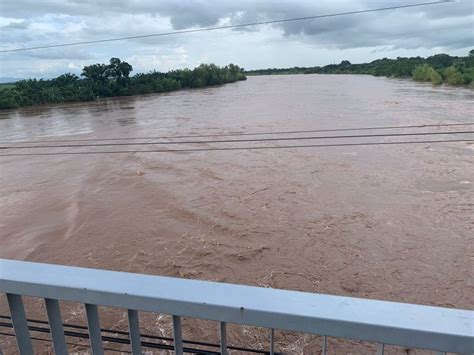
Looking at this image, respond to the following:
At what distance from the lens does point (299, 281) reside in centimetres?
554

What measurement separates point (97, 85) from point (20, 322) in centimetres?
3396

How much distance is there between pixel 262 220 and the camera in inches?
290

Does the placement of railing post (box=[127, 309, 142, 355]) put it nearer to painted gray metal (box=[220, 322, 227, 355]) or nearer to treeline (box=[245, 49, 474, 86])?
painted gray metal (box=[220, 322, 227, 355])

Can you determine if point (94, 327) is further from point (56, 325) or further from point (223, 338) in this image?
point (223, 338)

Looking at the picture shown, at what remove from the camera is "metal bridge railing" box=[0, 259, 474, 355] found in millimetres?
719

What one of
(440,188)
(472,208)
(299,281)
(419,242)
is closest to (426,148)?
(440,188)

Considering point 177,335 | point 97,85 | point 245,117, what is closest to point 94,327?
point 177,335

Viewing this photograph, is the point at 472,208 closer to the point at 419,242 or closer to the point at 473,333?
the point at 419,242

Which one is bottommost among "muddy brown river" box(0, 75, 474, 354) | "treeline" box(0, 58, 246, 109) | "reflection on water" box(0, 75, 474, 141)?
"muddy brown river" box(0, 75, 474, 354)

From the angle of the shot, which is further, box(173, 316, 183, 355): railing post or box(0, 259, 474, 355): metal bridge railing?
box(173, 316, 183, 355): railing post

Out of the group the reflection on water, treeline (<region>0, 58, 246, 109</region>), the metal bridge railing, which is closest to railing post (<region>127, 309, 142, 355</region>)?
the metal bridge railing

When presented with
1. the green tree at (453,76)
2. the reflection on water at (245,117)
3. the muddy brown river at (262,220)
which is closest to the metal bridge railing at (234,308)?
the muddy brown river at (262,220)

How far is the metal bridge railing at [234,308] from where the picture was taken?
28.3 inches

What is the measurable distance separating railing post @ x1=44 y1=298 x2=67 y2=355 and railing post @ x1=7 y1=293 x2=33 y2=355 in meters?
0.07
